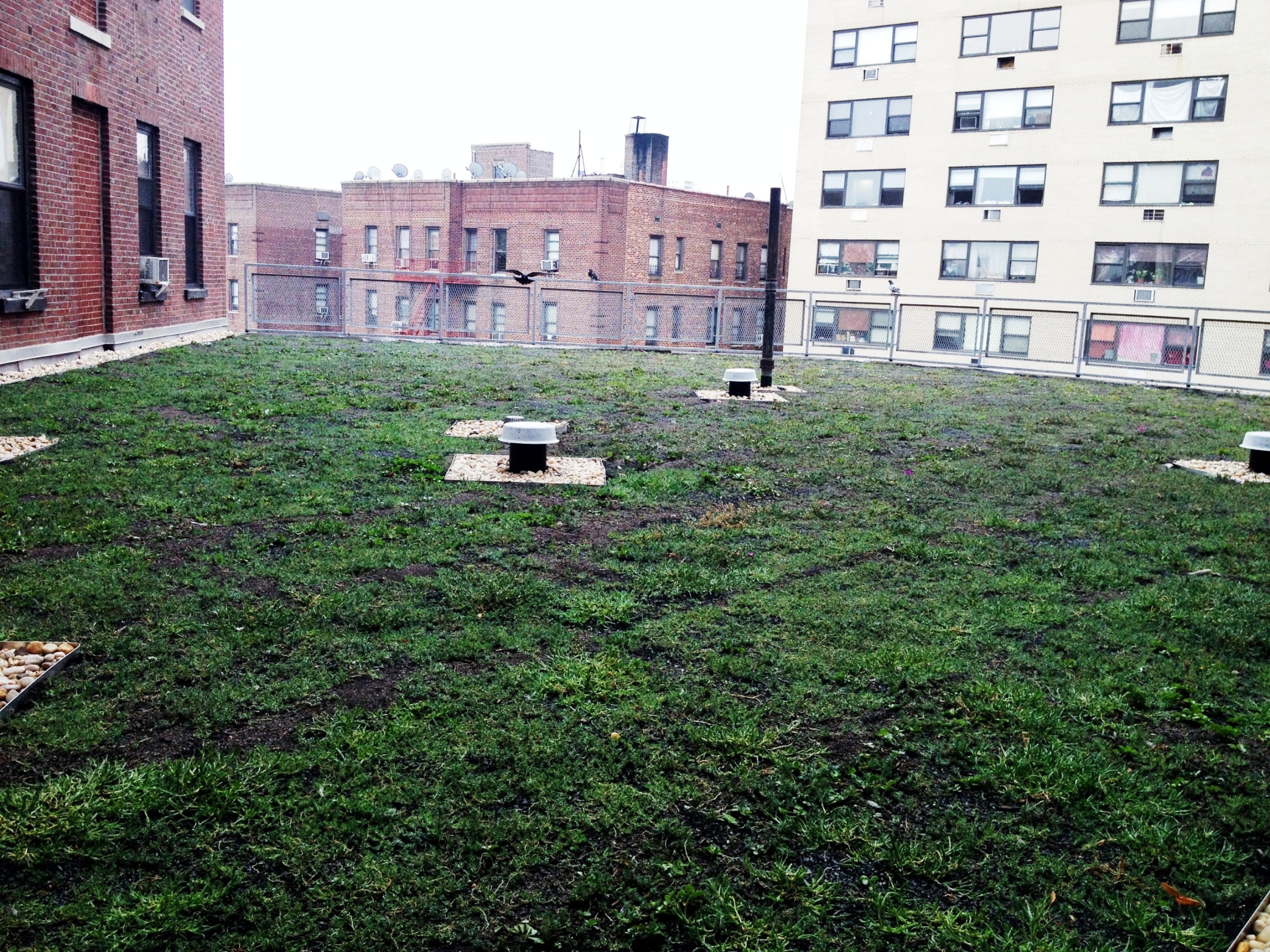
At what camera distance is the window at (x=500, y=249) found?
49.9 meters

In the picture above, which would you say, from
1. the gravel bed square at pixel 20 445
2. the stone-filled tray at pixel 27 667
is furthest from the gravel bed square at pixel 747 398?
the stone-filled tray at pixel 27 667

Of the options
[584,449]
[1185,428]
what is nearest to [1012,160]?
[1185,428]

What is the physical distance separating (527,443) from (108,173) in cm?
923

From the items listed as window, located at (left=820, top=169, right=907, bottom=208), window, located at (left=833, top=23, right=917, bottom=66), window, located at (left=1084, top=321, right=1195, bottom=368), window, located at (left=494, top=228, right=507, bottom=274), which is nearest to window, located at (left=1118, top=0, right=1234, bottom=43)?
window, located at (left=833, top=23, right=917, bottom=66)

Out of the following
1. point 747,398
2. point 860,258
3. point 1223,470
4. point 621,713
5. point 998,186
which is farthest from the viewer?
point 860,258

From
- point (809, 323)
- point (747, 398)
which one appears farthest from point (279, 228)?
point (747, 398)

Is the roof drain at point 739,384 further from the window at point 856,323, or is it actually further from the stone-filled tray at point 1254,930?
→ the window at point 856,323

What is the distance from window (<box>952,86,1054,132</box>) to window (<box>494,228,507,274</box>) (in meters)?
21.1

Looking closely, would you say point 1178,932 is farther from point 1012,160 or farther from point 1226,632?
point 1012,160

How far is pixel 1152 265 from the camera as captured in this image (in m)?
36.9

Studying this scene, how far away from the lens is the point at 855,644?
4.63m

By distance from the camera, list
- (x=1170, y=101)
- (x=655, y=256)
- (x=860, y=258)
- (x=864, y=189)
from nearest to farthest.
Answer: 1. (x=1170, y=101)
2. (x=864, y=189)
3. (x=860, y=258)
4. (x=655, y=256)

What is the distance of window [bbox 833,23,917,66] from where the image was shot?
40.8 meters

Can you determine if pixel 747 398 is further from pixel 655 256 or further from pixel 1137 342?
pixel 655 256
